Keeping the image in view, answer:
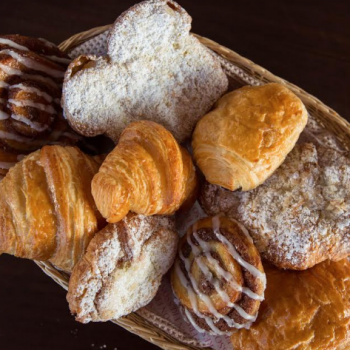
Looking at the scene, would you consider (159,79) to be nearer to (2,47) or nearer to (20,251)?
(2,47)

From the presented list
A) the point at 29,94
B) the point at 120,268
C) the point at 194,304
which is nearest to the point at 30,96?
the point at 29,94

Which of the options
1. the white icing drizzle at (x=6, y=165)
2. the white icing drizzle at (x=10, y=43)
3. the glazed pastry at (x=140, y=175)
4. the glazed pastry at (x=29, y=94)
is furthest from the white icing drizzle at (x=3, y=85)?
→ the glazed pastry at (x=140, y=175)

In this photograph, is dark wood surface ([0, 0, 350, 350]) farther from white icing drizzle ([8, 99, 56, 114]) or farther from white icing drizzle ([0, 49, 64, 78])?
white icing drizzle ([8, 99, 56, 114])

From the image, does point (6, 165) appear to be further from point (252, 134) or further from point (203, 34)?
point (203, 34)

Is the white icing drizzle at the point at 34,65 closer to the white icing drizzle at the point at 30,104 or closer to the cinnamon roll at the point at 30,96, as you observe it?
the cinnamon roll at the point at 30,96

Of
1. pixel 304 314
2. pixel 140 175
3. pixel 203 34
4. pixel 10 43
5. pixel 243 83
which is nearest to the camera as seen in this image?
pixel 140 175

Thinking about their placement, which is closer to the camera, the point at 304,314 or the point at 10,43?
the point at 304,314
